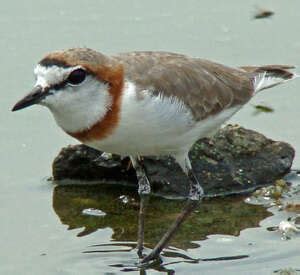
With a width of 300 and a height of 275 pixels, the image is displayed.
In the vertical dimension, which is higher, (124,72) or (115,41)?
(115,41)

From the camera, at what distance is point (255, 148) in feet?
35.3

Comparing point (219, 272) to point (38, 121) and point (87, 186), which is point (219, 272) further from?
point (38, 121)

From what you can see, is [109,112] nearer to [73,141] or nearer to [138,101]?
[138,101]

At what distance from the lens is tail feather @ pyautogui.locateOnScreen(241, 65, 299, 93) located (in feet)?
34.9

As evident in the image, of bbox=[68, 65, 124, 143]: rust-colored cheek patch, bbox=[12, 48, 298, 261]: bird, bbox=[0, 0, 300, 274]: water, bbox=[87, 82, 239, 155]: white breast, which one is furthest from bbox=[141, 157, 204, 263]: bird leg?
bbox=[68, 65, 124, 143]: rust-colored cheek patch

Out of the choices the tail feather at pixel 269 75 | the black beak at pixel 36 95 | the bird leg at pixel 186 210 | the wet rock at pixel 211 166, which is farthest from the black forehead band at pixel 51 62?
the tail feather at pixel 269 75

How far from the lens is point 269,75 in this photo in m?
10.7

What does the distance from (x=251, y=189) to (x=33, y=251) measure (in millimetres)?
2252

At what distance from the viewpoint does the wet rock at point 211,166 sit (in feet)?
34.7

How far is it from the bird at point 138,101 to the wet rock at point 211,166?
455mm

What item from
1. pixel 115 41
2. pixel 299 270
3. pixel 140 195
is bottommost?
pixel 299 270

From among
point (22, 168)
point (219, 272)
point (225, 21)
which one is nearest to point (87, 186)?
point (22, 168)

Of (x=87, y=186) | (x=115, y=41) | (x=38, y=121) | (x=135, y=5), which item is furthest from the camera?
(x=135, y=5)

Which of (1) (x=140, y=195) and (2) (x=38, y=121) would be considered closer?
(1) (x=140, y=195)
